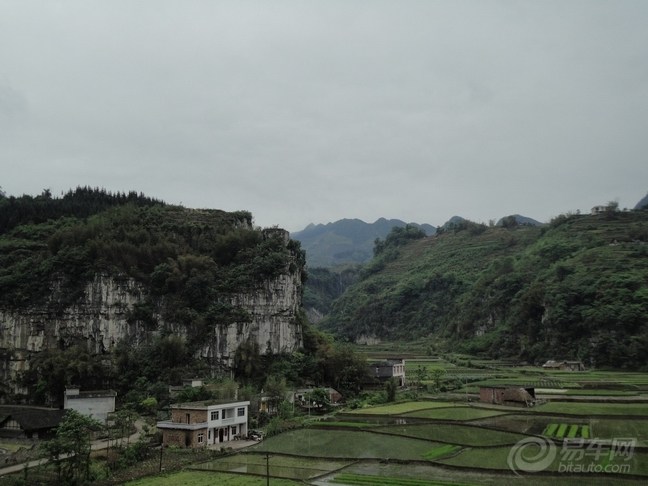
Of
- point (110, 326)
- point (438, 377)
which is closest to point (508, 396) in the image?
point (438, 377)

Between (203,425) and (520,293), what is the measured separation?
180 feet

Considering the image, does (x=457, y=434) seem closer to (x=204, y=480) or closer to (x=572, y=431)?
(x=572, y=431)

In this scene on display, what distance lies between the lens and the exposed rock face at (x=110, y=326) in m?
46.7

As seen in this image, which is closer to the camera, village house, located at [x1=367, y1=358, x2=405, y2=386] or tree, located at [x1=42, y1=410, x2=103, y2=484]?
tree, located at [x1=42, y1=410, x2=103, y2=484]

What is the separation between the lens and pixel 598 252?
73438 millimetres

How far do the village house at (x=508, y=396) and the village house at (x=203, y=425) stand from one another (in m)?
16.6

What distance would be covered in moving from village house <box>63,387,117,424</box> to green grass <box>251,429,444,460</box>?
14187 mm

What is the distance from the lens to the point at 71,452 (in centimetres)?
2488

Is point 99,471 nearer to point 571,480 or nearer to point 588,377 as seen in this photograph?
point 571,480

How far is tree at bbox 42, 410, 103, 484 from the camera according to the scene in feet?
80.1

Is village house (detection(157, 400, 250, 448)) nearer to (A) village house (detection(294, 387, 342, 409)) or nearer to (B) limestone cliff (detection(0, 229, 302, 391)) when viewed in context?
(A) village house (detection(294, 387, 342, 409))

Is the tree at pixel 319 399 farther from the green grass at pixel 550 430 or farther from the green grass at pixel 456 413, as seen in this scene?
the green grass at pixel 550 430

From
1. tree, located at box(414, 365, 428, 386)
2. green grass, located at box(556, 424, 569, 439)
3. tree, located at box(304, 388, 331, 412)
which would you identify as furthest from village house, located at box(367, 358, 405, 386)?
green grass, located at box(556, 424, 569, 439)

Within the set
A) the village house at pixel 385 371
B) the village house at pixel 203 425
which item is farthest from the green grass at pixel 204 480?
the village house at pixel 385 371
